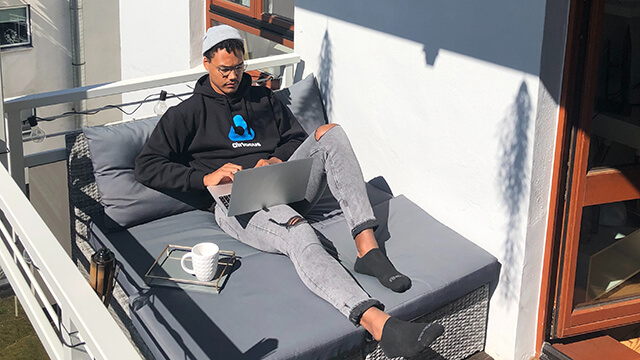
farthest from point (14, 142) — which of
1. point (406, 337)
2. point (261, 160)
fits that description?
point (406, 337)

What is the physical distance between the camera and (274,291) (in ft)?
10.3

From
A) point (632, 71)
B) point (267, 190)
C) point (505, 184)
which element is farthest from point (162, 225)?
point (632, 71)

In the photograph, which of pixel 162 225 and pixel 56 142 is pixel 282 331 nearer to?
pixel 162 225

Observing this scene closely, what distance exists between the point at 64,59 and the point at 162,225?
33.2ft

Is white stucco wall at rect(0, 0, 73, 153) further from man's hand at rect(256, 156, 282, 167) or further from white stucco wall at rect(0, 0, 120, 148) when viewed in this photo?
man's hand at rect(256, 156, 282, 167)

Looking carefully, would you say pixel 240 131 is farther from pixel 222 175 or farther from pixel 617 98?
pixel 617 98

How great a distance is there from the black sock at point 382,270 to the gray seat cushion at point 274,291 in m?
0.03

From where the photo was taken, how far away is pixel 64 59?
1294cm

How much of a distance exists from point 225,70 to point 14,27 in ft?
33.7

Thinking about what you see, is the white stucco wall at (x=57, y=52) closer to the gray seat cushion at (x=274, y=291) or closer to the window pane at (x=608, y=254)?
the gray seat cushion at (x=274, y=291)

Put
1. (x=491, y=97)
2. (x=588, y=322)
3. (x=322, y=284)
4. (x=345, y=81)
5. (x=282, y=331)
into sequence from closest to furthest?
(x=282, y=331) < (x=322, y=284) < (x=491, y=97) < (x=588, y=322) < (x=345, y=81)

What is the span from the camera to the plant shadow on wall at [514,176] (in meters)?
3.18

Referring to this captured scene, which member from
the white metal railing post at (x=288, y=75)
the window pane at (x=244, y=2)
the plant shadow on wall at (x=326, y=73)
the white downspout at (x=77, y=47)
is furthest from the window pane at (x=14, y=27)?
the plant shadow on wall at (x=326, y=73)

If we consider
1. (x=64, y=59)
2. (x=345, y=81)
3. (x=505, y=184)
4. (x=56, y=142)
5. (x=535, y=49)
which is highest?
(x=535, y=49)
